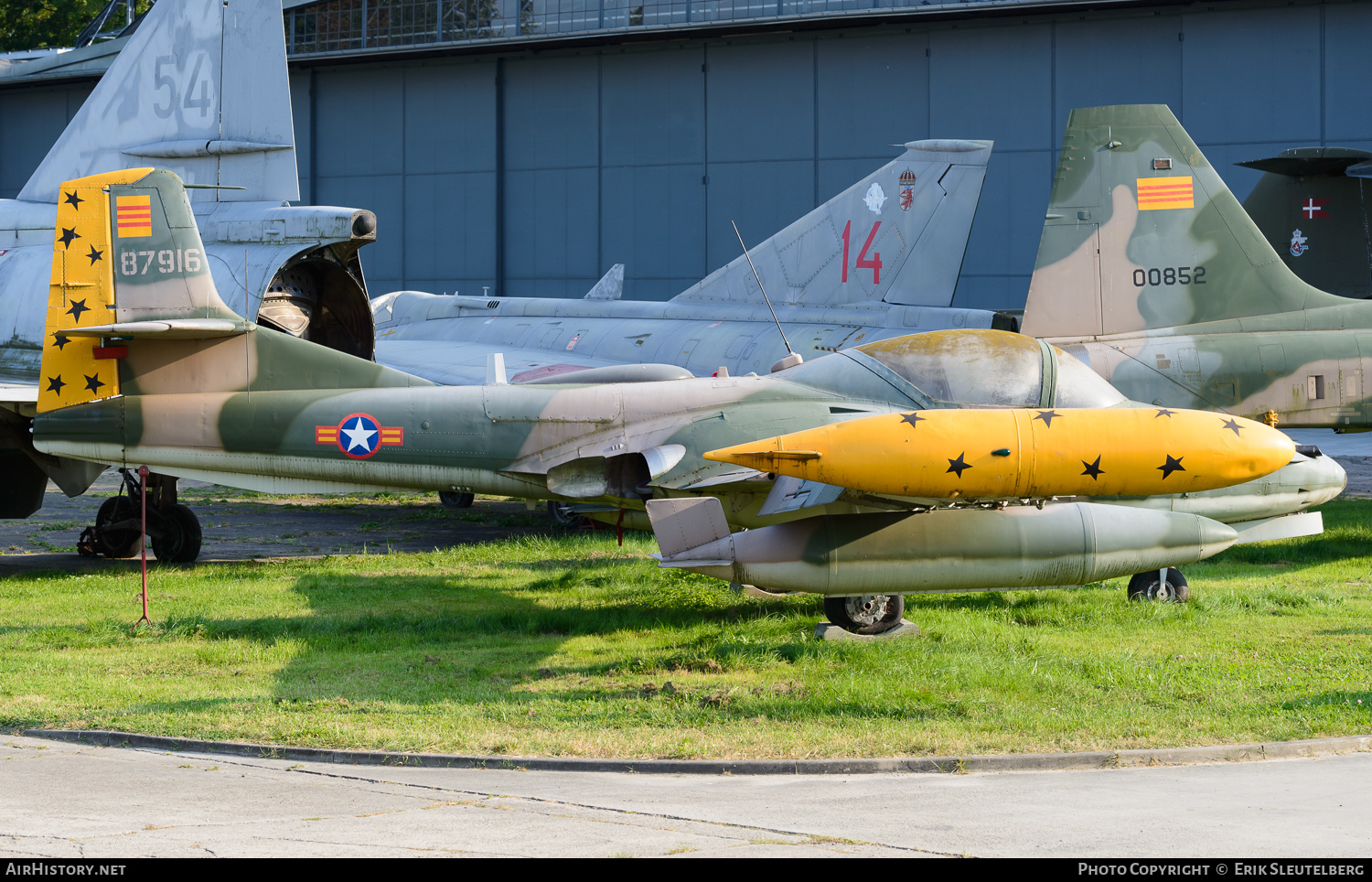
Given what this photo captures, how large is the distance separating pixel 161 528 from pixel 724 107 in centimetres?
1862

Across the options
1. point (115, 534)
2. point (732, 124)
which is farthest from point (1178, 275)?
point (732, 124)

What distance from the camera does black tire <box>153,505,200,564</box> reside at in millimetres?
13125

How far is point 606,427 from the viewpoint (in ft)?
34.4

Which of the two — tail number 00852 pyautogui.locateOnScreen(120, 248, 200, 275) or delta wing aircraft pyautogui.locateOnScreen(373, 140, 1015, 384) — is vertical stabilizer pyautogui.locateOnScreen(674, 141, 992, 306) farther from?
tail number 00852 pyautogui.locateOnScreen(120, 248, 200, 275)

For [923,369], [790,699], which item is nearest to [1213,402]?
[923,369]

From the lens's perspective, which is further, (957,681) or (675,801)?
(957,681)

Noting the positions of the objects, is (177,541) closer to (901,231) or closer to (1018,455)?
(1018,455)

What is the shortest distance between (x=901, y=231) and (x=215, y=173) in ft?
28.7

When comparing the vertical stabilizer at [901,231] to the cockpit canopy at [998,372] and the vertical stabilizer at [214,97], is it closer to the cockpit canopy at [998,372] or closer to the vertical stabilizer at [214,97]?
the cockpit canopy at [998,372]

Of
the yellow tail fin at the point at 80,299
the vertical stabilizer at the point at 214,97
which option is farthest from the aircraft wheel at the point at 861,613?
the vertical stabilizer at the point at 214,97

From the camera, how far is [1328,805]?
5219 mm

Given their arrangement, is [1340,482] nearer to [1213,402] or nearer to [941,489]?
[1213,402]

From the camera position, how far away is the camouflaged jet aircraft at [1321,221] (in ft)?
52.9

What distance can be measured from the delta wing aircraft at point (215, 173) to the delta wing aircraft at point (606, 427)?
2443 mm
